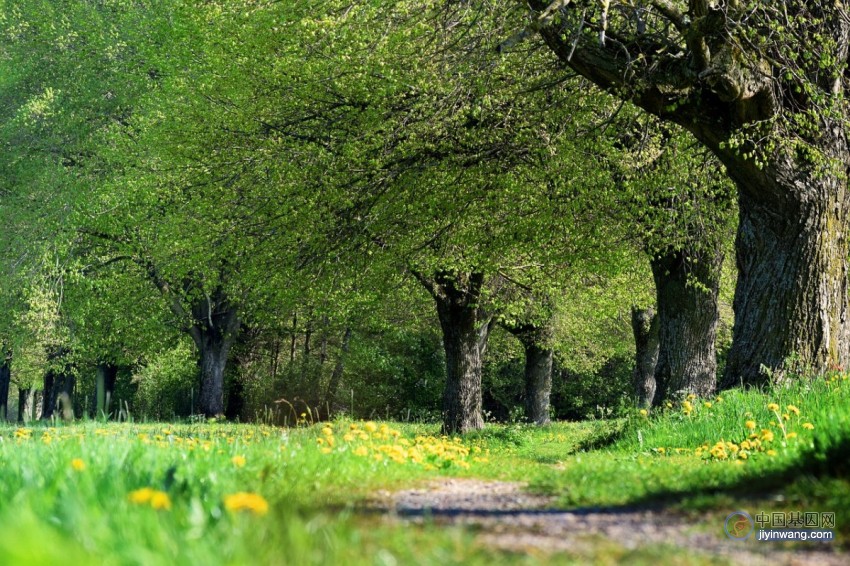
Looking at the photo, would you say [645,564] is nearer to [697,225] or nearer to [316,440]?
[316,440]

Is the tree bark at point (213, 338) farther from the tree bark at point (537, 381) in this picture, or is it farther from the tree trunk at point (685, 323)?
the tree trunk at point (685, 323)

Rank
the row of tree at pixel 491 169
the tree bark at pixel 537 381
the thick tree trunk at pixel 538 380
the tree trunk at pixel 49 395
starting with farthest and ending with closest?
the tree trunk at pixel 49 395 < the thick tree trunk at pixel 538 380 < the tree bark at pixel 537 381 < the row of tree at pixel 491 169

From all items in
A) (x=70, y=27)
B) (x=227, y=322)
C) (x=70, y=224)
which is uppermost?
(x=70, y=27)

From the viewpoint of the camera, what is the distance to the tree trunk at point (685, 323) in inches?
619

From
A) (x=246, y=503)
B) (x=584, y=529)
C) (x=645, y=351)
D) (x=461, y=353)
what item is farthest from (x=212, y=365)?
(x=246, y=503)

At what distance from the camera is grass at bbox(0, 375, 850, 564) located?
308 cm

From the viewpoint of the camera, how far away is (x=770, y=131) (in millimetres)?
10555

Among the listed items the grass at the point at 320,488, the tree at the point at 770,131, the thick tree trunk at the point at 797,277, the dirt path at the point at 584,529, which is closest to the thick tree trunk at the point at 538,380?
the tree at the point at 770,131

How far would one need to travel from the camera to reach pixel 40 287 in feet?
80.2

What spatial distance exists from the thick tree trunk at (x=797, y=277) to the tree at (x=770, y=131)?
0.01m

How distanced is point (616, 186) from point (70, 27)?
74.4 feet

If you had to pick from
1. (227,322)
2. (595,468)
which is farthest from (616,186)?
(227,322)

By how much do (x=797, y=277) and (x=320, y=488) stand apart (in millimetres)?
7613

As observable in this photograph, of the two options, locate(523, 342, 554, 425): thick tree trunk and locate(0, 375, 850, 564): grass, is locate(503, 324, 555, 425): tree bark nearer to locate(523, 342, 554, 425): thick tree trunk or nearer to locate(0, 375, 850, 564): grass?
locate(523, 342, 554, 425): thick tree trunk
